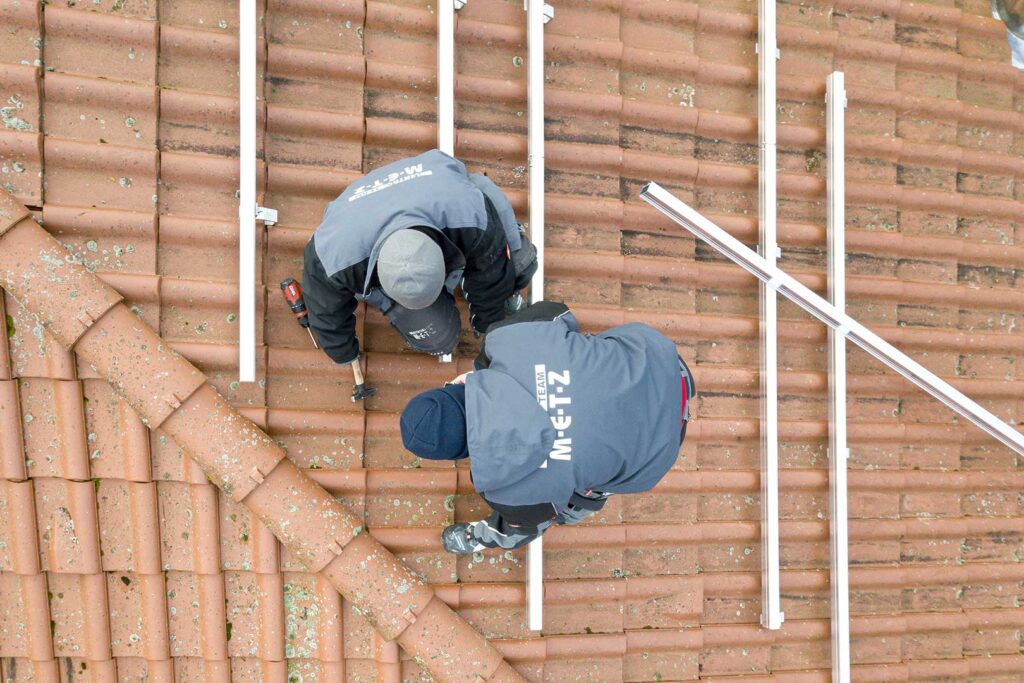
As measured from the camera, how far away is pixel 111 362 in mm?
1843

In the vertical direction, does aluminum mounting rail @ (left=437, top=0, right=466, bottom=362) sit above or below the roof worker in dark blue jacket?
above

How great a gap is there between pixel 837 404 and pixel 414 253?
1651 millimetres

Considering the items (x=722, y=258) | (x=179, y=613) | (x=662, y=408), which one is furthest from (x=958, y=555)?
(x=179, y=613)

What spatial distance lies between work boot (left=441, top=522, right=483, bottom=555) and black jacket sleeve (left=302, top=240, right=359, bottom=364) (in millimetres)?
648

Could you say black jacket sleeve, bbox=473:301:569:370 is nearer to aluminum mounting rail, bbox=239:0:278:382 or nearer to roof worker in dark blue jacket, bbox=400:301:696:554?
roof worker in dark blue jacket, bbox=400:301:696:554

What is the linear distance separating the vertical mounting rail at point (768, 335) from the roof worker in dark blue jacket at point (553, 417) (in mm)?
734

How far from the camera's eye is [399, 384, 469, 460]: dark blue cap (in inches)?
59.2

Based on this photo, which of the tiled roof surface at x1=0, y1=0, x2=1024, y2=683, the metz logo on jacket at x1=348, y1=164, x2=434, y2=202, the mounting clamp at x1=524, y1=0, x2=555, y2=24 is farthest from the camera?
the mounting clamp at x1=524, y1=0, x2=555, y2=24

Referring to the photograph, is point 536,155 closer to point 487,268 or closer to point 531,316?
point 487,268

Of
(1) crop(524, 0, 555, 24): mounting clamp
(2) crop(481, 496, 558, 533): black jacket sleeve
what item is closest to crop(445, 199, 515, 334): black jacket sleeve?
(2) crop(481, 496, 558, 533): black jacket sleeve

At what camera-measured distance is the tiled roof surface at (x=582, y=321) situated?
6.23 ft

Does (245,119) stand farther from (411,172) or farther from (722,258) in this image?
(722,258)

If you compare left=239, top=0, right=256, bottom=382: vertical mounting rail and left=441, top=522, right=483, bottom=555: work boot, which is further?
left=441, top=522, right=483, bottom=555: work boot

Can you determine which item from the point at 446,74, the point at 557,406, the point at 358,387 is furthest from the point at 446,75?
the point at 557,406
